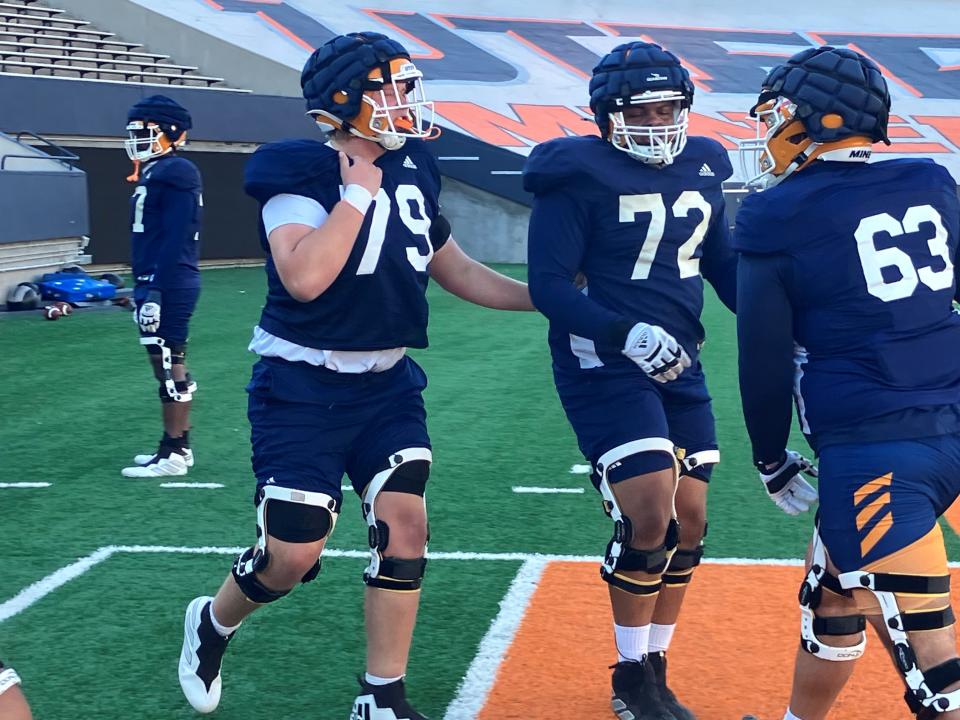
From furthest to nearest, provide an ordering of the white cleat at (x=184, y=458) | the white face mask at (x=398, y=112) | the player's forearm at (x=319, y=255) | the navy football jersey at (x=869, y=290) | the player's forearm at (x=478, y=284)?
the white cleat at (x=184, y=458) → the player's forearm at (x=478, y=284) → the white face mask at (x=398, y=112) → the player's forearm at (x=319, y=255) → the navy football jersey at (x=869, y=290)

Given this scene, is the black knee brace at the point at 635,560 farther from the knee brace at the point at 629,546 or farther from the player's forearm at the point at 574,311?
the player's forearm at the point at 574,311

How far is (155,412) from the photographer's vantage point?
31.4 ft

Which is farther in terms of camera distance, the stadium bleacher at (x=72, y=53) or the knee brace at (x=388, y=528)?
the stadium bleacher at (x=72, y=53)

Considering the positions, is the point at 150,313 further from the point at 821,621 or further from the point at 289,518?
the point at 821,621

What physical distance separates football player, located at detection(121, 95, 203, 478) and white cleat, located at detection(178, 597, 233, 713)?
11.5 feet

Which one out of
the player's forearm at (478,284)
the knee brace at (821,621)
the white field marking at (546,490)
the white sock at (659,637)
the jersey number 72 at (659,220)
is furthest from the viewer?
the white field marking at (546,490)

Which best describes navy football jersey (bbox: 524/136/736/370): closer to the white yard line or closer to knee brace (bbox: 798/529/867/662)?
knee brace (bbox: 798/529/867/662)

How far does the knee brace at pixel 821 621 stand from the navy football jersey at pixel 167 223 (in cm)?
512

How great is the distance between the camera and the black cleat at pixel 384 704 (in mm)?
3658

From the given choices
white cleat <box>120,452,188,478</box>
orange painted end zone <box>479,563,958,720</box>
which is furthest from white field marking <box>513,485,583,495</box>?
white cleat <box>120,452,188,478</box>

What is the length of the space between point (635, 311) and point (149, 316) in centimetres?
416

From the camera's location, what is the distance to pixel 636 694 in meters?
3.96

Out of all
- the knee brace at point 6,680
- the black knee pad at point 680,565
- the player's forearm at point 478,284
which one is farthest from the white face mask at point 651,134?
the knee brace at point 6,680

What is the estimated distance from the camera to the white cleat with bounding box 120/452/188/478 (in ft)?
24.3
